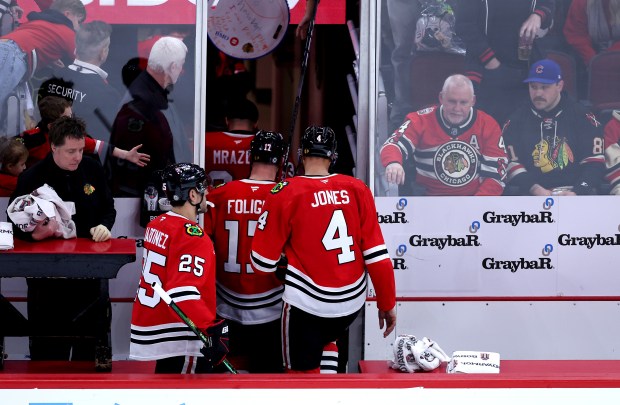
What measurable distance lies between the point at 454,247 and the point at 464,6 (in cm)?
126

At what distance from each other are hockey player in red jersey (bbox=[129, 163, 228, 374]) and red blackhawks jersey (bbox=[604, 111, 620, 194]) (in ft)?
7.36

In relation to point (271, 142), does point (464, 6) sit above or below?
above

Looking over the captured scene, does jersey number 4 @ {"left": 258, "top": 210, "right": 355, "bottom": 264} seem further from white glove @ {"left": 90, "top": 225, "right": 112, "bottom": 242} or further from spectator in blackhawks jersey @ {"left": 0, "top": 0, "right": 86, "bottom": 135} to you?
spectator in blackhawks jersey @ {"left": 0, "top": 0, "right": 86, "bottom": 135}

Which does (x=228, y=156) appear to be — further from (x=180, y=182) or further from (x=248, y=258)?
(x=180, y=182)

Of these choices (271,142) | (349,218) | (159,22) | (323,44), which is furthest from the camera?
(323,44)

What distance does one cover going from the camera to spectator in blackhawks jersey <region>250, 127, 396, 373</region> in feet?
14.6

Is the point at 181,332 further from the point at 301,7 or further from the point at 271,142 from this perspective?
the point at 301,7

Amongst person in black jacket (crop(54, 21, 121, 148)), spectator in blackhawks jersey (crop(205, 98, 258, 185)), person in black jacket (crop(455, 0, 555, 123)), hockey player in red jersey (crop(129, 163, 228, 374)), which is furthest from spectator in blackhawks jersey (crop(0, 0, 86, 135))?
→ person in black jacket (crop(455, 0, 555, 123))

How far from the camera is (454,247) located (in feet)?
17.1

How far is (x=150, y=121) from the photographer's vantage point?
5.18 metres

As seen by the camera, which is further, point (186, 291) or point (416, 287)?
point (416, 287)

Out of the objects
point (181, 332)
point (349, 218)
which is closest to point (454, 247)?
point (349, 218)

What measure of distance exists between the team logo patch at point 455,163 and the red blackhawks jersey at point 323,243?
0.79 meters

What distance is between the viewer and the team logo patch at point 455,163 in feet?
17.1
